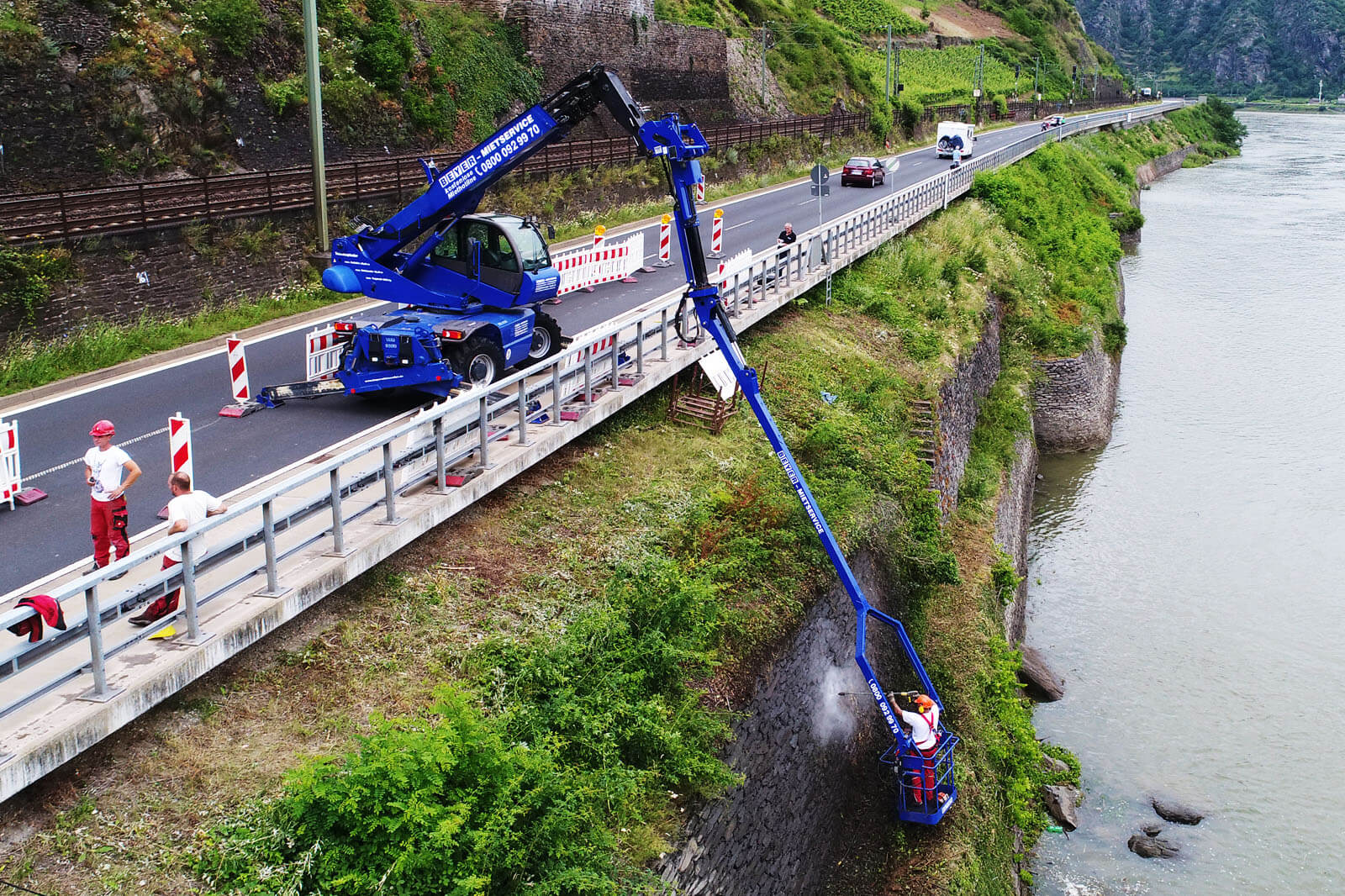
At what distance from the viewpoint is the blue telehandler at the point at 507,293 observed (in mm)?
12664

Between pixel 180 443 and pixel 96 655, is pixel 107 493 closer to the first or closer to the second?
pixel 180 443

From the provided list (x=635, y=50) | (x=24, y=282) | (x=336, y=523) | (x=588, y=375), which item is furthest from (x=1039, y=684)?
(x=635, y=50)

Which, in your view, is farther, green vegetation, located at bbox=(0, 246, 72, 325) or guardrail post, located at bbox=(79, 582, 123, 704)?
green vegetation, located at bbox=(0, 246, 72, 325)

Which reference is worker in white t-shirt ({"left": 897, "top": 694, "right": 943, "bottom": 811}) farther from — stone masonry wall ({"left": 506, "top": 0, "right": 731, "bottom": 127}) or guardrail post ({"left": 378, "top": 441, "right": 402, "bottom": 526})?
stone masonry wall ({"left": 506, "top": 0, "right": 731, "bottom": 127})

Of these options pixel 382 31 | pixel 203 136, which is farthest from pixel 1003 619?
pixel 382 31

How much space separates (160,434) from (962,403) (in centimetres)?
1501

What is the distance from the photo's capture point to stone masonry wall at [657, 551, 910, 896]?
988 cm

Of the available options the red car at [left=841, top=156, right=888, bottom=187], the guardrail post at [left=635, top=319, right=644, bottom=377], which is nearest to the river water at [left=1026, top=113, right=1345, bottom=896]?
the guardrail post at [left=635, top=319, right=644, bottom=377]

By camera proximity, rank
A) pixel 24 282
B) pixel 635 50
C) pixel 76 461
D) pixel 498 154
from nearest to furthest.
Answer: pixel 76 461 < pixel 498 154 < pixel 24 282 < pixel 635 50

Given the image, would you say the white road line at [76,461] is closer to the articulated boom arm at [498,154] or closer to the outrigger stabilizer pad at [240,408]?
the outrigger stabilizer pad at [240,408]

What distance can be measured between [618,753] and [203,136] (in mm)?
21458

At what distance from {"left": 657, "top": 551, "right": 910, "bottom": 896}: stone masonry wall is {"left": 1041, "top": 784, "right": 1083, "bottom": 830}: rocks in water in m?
3.55

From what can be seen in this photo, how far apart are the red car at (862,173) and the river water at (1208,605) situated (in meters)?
10.7

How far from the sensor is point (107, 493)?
8.98 meters
